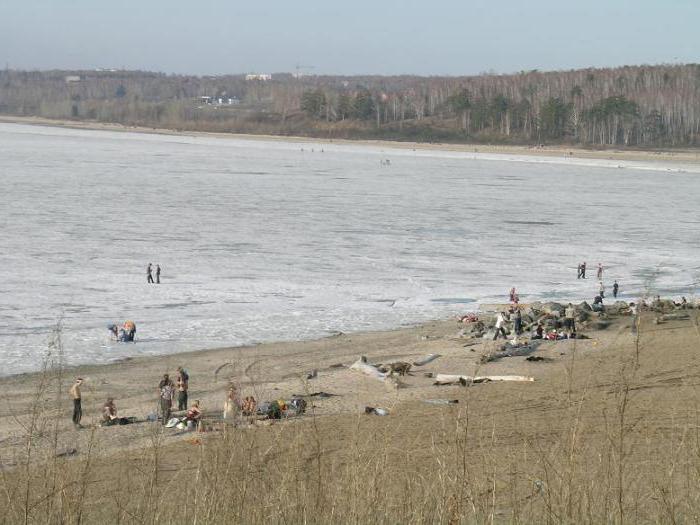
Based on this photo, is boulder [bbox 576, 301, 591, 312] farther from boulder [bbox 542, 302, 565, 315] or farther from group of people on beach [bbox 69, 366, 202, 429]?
group of people on beach [bbox 69, 366, 202, 429]

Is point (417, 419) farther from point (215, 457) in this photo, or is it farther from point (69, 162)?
point (69, 162)

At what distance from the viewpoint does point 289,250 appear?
32.2 m

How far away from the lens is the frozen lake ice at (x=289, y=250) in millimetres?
21547

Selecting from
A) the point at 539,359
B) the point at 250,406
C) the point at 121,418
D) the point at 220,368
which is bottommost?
the point at 220,368

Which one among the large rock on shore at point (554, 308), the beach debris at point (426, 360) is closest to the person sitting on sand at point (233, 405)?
the beach debris at point (426, 360)

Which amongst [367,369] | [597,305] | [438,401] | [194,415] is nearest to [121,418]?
[194,415]

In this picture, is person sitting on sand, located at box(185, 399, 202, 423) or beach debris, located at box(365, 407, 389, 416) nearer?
person sitting on sand, located at box(185, 399, 202, 423)

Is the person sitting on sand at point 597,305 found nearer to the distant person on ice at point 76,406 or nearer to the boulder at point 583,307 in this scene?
the boulder at point 583,307

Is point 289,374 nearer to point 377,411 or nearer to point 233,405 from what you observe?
point 377,411

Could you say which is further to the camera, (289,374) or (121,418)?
(289,374)

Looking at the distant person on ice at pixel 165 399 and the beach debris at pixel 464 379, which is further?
the beach debris at pixel 464 379

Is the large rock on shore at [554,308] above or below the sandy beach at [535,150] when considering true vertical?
below

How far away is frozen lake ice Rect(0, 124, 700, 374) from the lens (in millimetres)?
21547

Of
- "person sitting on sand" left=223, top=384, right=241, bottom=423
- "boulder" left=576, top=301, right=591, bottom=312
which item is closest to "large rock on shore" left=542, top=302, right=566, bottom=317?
"boulder" left=576, top=301, right=591, bottom=312
